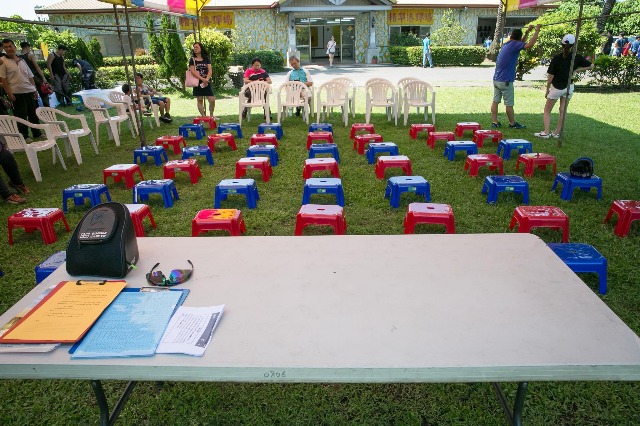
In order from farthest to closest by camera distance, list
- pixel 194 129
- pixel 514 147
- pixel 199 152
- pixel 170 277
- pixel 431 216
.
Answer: pixel 194 129
pixel 199 152
pixel 514 147
pixel 431 216
pixel 170 277

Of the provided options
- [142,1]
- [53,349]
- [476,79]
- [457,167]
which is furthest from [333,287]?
[476,79]

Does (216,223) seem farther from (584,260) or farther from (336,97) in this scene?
(336,97)

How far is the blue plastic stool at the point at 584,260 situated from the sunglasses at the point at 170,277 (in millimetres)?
2530

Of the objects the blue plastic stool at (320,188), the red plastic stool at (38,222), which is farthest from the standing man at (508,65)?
the red plastic stool at (38,222)

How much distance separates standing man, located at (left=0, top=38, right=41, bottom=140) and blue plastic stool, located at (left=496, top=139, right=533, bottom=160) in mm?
8038

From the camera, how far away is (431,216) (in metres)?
3.82

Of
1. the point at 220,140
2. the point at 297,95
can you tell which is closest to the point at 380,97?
the point at 297,95

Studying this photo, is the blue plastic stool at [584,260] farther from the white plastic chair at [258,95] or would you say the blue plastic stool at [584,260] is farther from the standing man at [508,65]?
the white plastic chair at [258,95]

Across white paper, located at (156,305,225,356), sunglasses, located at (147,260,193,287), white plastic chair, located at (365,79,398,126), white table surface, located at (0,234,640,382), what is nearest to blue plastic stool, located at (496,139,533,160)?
white plastic chair, located at (365,79,398,126)

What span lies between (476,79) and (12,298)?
57.6 feet

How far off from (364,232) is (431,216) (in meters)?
0.67

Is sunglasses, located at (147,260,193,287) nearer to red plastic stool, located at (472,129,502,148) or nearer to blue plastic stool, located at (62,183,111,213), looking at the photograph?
blue plastic stool, located at (62,183,111,213)

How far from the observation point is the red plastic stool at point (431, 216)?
3.78 m

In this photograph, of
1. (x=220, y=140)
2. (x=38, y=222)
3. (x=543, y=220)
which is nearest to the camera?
(x=543, y=220)
